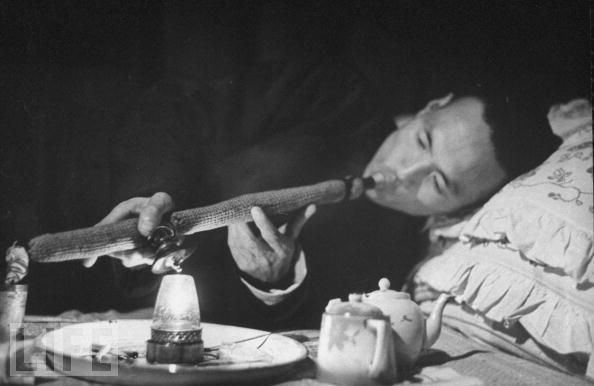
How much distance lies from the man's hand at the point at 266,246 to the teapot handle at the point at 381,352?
0.45 meters

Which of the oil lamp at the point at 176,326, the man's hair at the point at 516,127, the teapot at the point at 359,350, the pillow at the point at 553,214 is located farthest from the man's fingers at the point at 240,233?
the man's hair at the point at 516,127

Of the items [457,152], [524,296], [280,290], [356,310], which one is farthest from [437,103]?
[356,310]

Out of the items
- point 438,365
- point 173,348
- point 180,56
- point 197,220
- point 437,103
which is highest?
point 180,56

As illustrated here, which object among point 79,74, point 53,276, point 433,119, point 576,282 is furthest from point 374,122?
point 53,276

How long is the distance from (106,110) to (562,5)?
1.28 m

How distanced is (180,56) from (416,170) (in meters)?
0.67

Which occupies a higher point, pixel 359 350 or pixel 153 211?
pixel 153 211

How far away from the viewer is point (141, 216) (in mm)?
1225

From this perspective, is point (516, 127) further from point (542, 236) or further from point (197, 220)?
point (197, 220)

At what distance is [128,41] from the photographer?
1.28m

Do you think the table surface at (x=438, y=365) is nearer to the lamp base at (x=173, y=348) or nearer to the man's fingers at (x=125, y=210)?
the lamp base at (x=173, y=348)

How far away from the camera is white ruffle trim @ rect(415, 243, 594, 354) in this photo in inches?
→ 49.6

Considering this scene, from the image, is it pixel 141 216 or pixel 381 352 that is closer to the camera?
pixel 381 352

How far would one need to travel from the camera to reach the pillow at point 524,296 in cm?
126
